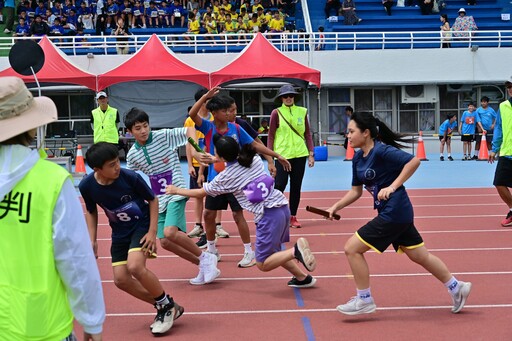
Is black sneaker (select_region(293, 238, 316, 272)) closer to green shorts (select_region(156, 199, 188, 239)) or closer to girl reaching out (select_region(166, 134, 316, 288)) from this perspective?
girl reaching out (select_region(166, 134, 316, 288))

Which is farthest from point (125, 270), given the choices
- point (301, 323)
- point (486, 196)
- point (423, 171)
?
point (423, 171)

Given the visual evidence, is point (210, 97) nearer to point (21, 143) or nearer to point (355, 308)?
point (355, 308)

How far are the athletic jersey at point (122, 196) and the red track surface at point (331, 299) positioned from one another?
0.97 meters

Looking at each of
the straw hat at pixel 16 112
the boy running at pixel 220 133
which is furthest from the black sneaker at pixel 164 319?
the straw hat at pixel 16 112

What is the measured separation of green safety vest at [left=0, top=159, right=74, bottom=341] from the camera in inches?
117

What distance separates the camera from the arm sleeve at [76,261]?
2973 millimetres

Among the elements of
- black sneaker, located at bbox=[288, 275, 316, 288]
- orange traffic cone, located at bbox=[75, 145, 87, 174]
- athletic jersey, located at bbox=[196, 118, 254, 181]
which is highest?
athletic jersey, located at bbox=[196, 118, 254, 181]

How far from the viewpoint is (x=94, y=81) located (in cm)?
2338

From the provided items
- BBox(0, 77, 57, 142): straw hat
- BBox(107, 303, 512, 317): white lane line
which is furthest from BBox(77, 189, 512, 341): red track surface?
BBox(0, 77, 57, 142): straw hat

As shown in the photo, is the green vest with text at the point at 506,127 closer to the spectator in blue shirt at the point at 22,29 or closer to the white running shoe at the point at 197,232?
the white running shoe at the point at 197,232

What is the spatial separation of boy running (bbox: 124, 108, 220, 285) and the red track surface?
45 centimetres

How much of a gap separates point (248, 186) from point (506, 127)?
16.4 feet

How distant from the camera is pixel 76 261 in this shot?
3.02 meters

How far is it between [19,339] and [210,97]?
5237mm
